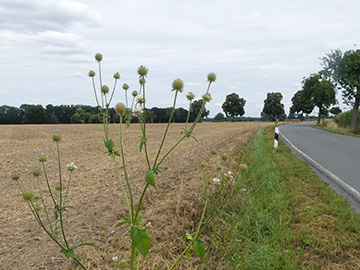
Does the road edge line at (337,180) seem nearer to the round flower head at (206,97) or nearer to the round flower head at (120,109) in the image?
the round flower head at (206,97)

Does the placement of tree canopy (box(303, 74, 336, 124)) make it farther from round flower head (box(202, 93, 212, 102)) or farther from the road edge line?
round flower head (box(202, 93, 212, 102))

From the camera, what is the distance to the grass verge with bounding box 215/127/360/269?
121 inches

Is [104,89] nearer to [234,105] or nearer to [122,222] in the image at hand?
[122,222]

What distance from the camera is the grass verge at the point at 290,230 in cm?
308

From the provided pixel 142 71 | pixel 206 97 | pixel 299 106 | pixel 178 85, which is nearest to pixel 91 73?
pixel 142 71

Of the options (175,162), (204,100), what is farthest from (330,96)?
(204,100)

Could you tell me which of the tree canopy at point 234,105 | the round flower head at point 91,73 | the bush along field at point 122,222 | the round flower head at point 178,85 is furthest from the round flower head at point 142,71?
the tree canopy at point 234,105

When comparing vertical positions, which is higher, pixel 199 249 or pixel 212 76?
pixel 212 76

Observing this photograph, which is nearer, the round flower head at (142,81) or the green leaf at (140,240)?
the green leaf at (140,240)

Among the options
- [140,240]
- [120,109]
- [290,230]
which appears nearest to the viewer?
[140,240]

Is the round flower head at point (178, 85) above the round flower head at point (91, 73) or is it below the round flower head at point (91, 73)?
below

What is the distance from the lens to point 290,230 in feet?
12.6

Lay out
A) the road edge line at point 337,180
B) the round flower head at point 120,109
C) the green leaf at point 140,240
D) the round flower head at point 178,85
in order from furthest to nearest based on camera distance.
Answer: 1. the road edge line at point 337,180
2. the round flower head at point 120,109
3. the round flower head at point 178,85
4. the green leaf at point 140,240

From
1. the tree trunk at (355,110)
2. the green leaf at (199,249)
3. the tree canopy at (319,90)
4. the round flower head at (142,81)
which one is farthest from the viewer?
the tree canopy at (319,90)
